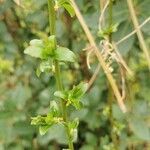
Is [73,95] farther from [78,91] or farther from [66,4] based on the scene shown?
[66,4]

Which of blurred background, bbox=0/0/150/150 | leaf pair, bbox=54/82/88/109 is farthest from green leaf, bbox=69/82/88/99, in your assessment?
blurred background, bbox=0/0/150/150

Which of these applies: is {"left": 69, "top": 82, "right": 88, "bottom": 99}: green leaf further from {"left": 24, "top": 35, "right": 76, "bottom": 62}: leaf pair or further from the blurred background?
the blurred background

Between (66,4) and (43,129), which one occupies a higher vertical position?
(66,4)

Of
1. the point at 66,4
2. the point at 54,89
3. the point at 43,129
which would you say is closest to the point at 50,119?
the point at 43,129

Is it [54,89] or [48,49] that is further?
[54,89]

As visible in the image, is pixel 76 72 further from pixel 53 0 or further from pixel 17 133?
pixel 53 0

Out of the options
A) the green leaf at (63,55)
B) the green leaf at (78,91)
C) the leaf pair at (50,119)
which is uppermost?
the green leaf at (63,55)

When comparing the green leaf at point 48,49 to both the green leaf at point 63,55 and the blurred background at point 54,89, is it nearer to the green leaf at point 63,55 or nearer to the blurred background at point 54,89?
the green leaf at point 63,55

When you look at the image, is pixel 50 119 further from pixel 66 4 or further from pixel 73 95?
pixel 66 4

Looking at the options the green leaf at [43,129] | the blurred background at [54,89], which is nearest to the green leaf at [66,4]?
the green leaf at [43,129]
